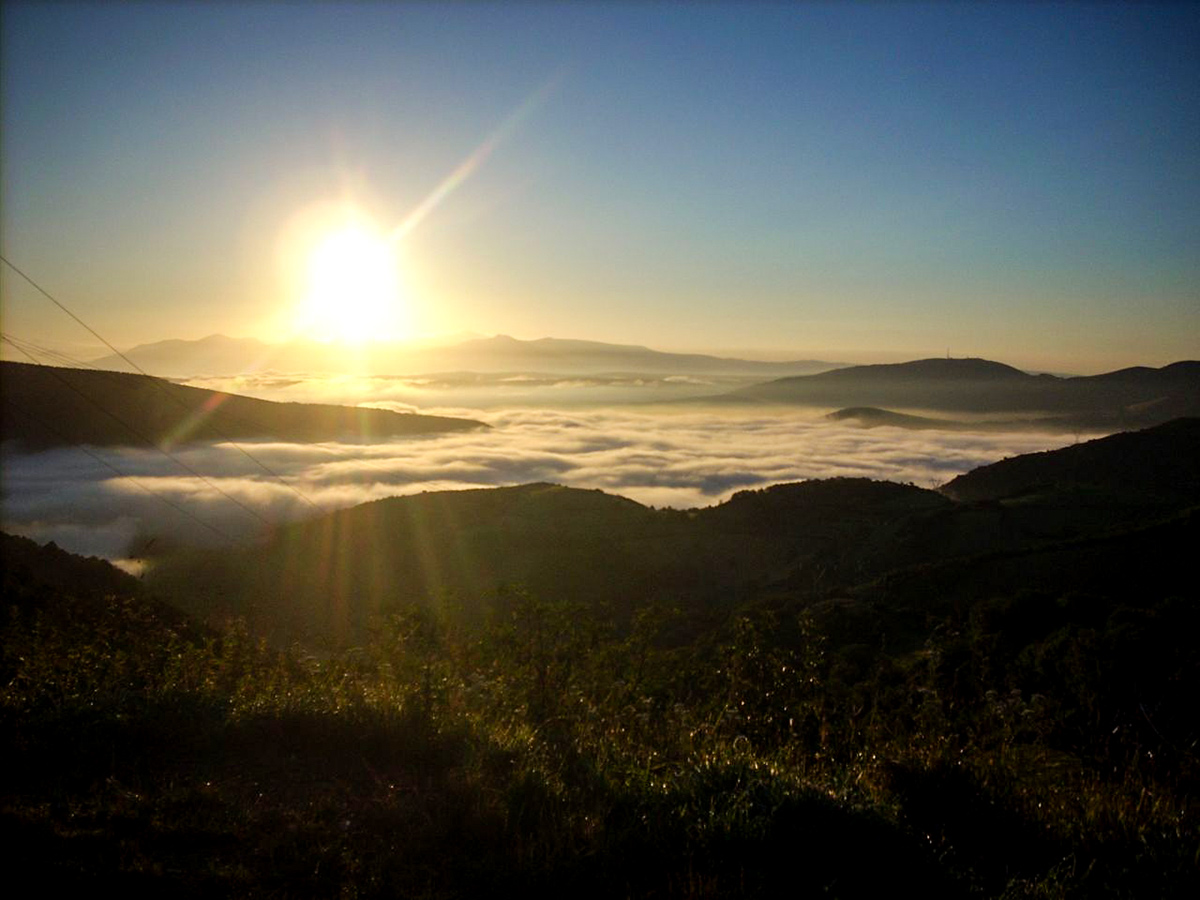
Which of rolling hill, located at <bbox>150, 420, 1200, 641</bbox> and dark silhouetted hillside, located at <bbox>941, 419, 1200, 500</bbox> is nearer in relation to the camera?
rolling hill, located at <bbox>150, 420, 1200, 641</bbox>

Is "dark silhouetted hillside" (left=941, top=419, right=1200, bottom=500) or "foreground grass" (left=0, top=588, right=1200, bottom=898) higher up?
"foreground grass" (left=0, top=588, right=1200, bottom=898)

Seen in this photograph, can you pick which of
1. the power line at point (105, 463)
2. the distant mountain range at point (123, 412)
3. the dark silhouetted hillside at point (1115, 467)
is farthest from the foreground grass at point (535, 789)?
the distant mountain range at point (123, 412)

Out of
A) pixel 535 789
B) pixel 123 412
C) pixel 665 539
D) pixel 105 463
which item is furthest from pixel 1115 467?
pixel 105 463

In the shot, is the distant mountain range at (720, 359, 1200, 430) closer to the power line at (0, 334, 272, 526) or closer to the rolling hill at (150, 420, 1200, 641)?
the rolling hill at (150, 420, 1200, 641)

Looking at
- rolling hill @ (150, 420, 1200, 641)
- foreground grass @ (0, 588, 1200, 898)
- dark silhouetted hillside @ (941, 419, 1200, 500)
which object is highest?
foreground grass @ (0, 588, 1200, 898)

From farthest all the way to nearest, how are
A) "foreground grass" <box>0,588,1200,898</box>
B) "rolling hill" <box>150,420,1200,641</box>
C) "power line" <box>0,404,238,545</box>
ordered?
1. "power line" <box>0,404,238,545</box>
2. "rolling hill" <box>150,420,1200,641</box>
3. "foreground grass" <box>0,588,1200,898</box>

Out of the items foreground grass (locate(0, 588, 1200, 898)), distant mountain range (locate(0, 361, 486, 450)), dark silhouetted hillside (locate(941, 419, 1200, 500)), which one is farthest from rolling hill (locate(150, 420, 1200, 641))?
distant mountain range (locate(0, 361, 486, 450))

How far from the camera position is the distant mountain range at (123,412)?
3410 inches

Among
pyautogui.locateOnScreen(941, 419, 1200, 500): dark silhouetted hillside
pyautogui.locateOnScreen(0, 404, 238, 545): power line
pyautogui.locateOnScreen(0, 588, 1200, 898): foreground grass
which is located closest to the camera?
pyautogui.locateOnScreen(0, 588, 1200, 898): foreground grass

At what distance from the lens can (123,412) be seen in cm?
8838

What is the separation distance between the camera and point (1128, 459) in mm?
64625

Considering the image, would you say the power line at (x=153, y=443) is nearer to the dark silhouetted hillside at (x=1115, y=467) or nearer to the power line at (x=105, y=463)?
the power line at (x=105, y=463)

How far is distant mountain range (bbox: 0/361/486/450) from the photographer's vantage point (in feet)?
284

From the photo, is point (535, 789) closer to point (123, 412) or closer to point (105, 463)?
point (123, 412)
